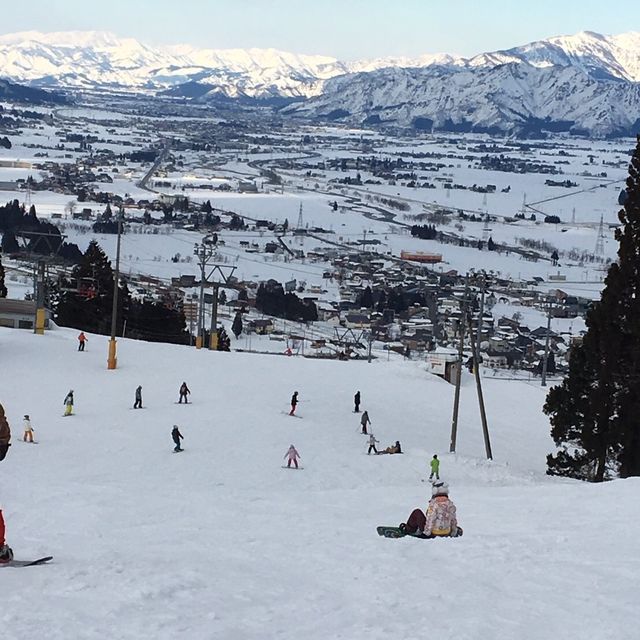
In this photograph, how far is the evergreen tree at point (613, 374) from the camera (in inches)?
799

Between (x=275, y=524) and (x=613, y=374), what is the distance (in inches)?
418

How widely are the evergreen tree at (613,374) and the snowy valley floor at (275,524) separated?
1.34m

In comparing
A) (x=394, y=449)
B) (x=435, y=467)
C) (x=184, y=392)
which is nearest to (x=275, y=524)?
(x=435, y=467)

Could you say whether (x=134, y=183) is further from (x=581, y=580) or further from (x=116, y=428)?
(x=581, y=580)

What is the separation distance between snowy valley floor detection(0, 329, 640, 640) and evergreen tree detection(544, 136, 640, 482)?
1340mm

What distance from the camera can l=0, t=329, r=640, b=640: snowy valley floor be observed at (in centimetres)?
758

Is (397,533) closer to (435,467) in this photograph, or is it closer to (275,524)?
(275,524)

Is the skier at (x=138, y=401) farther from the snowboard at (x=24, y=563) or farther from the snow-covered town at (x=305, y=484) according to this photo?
the snowboard at (x=24, y=563)

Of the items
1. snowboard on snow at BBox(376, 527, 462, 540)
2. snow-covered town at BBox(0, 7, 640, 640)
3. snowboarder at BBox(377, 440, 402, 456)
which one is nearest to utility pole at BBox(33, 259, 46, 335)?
snow-covered town at BBox(0, 7, 640, 640)

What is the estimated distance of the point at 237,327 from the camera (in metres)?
62.3

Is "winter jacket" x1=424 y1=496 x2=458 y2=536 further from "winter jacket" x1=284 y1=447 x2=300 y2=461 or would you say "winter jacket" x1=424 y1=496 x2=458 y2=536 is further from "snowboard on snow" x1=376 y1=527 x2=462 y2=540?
"winter jacket" x1=284 y1=447 x2=300 y2=461

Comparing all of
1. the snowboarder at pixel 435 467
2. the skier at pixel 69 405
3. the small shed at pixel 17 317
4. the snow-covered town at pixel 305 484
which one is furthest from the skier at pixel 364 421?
the small shed at pixel 17 317

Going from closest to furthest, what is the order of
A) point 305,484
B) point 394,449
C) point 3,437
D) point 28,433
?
point 3,437 → point 305,484 → point 28,433 → point 394,449

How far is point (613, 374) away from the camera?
67.4ft
